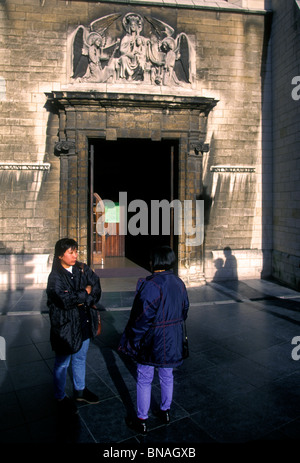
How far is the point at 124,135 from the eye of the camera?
946cm

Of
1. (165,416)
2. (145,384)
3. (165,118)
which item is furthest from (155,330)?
(165,118)

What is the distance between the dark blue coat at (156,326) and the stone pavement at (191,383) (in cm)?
72

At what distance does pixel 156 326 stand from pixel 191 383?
1469 mm

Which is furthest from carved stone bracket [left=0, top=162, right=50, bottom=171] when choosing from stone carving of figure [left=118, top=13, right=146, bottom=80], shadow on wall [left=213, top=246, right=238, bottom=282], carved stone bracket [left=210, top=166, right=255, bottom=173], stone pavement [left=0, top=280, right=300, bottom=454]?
shadow on wall [left=213, top=246, right=238, bottom=282]

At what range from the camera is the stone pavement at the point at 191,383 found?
329 centimetres

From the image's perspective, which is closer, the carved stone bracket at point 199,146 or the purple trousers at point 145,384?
the purple trousers at point 145,384

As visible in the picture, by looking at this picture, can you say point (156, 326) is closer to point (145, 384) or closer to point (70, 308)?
point (145, 384)

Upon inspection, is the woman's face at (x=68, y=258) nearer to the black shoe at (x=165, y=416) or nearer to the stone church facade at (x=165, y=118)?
the black shoe at (x=165, y=416)

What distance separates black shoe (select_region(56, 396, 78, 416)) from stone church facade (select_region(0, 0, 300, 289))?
5793 mm

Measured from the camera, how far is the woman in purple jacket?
3.21 meters

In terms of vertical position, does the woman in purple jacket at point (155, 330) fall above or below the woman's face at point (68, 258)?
below

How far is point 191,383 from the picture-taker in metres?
4.29

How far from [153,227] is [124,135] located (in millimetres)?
4619

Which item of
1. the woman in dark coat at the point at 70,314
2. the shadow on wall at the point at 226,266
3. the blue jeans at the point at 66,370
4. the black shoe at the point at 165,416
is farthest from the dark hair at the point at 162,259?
the shadow on wall at the point at 226,266
